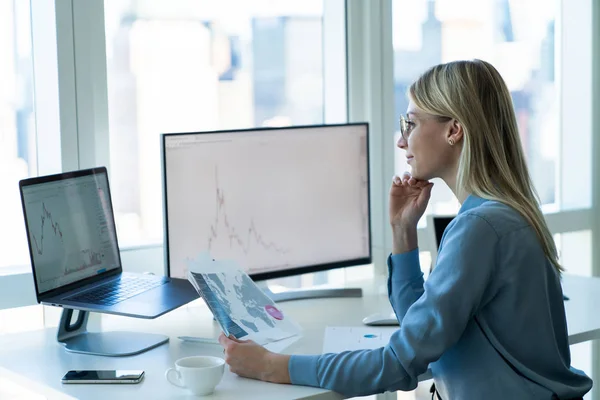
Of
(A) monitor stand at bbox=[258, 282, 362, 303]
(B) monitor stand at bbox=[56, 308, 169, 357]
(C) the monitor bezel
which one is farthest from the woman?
(A) monitor stand at bbox=[258, 282, 362, 303]

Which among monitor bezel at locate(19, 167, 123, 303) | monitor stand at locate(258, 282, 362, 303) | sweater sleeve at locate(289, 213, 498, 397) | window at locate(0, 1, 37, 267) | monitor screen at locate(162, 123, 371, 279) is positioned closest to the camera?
sweater sleeve at locate(289, 213, 498, 397)

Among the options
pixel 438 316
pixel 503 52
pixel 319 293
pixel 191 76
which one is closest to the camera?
pixel 438 316

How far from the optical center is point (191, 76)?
2559 millimetres

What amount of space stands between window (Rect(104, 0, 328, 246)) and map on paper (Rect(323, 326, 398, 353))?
0.76 metres

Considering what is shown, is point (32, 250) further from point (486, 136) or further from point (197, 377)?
point (486, 136)

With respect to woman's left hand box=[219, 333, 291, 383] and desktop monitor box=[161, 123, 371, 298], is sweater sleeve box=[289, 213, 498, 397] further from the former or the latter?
desktop monitor box=[161, 123, 371, 298]

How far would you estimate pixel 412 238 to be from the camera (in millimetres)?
1903

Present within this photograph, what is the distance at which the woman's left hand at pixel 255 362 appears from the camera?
1.61 metres

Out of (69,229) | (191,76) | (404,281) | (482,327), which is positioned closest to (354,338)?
(404,281)

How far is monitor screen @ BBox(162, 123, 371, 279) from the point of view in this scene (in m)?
2.11

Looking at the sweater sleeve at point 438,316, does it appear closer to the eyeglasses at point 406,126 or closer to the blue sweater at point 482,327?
the blue sweater at point 482,327

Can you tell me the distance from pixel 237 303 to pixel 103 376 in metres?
0.33

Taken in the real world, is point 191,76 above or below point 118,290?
above

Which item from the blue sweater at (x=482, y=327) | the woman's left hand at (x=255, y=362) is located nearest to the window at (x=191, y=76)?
the woman's left hand at (x=255, y=362)
